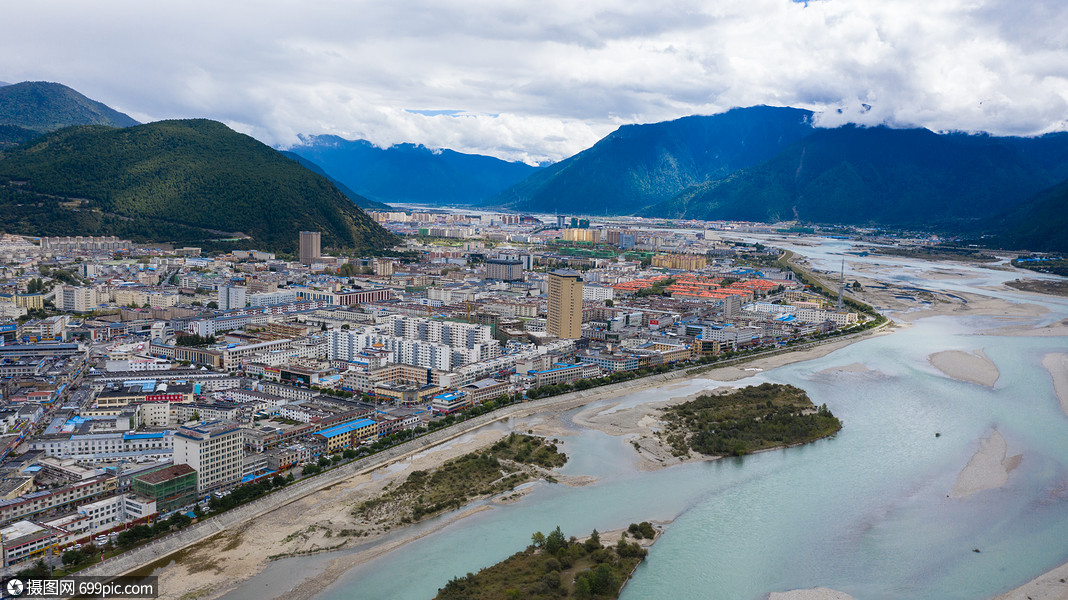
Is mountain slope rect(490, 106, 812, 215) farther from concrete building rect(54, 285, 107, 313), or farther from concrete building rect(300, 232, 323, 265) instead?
concrete building rect(54, 285, 107, 313)

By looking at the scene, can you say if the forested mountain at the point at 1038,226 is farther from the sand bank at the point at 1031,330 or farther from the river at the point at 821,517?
the river at the point at 821,517

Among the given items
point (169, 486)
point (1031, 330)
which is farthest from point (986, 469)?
point (1031, 330)

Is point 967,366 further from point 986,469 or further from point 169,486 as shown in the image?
point 169,486

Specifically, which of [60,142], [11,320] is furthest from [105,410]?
[60,142]

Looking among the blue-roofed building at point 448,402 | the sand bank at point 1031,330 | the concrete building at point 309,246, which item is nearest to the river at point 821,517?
the blue-roofed building at point 448,402

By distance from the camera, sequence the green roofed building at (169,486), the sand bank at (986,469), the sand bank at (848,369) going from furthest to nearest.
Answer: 1. the sand bank at (848,369)
2. the sand bank at (986,469)
3. the green roofed building at (169,486)

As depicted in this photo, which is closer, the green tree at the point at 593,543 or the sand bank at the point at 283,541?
the sand bank at the point at 283,541
